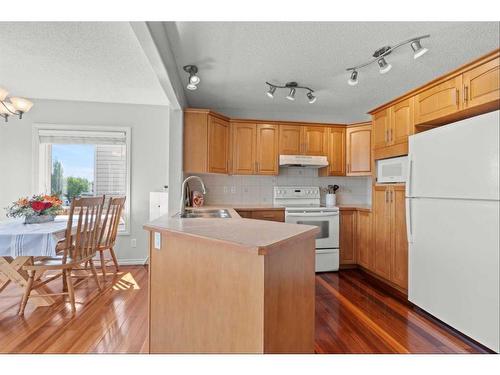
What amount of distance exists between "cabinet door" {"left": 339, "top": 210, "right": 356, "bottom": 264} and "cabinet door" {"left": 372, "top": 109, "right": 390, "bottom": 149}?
102cm

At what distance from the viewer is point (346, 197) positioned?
4184 mm

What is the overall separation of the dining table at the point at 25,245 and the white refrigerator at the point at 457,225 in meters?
3.17

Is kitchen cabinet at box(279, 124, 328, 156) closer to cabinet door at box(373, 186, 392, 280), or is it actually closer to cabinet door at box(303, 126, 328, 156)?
cabinet door at box(303, 126, 328, 156)

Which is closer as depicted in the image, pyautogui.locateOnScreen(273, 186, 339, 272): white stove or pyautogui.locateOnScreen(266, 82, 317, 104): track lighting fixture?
pyautogui.locateOnScreen(266, 82, 317, 104): track lighting fixture

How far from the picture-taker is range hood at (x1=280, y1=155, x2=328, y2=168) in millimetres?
3656

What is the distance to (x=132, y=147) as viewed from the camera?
3607 mm

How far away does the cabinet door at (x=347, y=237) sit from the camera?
11.4ft

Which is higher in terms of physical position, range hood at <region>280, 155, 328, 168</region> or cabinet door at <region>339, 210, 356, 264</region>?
range hood at <region>280, 155, 328, 168</region>

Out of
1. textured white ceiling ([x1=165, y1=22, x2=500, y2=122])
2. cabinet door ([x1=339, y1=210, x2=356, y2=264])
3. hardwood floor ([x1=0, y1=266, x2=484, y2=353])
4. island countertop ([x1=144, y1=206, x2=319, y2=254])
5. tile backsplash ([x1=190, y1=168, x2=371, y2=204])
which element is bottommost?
hardwood floor ([x1=0, y1=266, x2=484, y2=353])

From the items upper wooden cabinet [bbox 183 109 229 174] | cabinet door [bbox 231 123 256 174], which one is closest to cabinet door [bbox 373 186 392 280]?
cabinet door [bbox 231 123 256 174]

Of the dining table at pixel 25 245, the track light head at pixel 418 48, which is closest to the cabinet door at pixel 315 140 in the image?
the track light head at pixel 418 48
